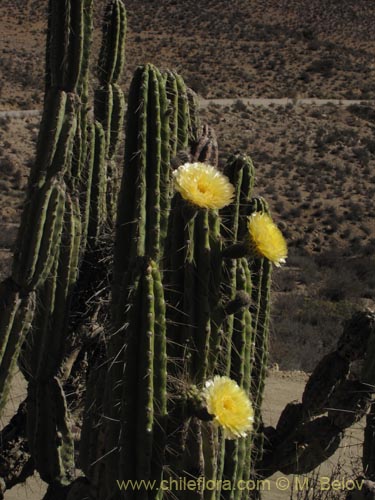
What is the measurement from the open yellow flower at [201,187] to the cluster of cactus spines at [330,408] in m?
1.79

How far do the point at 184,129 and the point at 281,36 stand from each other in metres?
49.4

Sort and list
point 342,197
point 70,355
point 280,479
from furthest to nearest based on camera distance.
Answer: point 342,197 → point 280,479 → point 70,355

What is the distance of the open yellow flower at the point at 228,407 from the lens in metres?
2.81

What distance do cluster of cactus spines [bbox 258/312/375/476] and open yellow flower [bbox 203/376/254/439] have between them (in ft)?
5.55

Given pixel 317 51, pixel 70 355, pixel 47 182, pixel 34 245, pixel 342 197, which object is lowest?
pixel 70 355

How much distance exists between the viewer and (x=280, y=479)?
20.0ft

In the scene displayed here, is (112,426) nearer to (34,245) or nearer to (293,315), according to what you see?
(34,245)

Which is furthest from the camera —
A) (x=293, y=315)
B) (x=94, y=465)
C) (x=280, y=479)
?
(x=293, y=315)

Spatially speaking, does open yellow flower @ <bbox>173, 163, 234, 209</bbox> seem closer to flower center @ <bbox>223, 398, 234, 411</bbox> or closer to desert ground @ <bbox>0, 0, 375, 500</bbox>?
flower center @ <bbox>223, 398, 234, 411</bbox>

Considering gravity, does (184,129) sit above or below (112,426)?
above

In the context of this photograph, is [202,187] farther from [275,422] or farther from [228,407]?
[275,422]

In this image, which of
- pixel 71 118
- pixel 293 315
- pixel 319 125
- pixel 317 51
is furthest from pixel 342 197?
pixel 317 51

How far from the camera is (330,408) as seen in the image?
455 centimetres

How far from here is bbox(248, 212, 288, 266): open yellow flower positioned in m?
3.09
